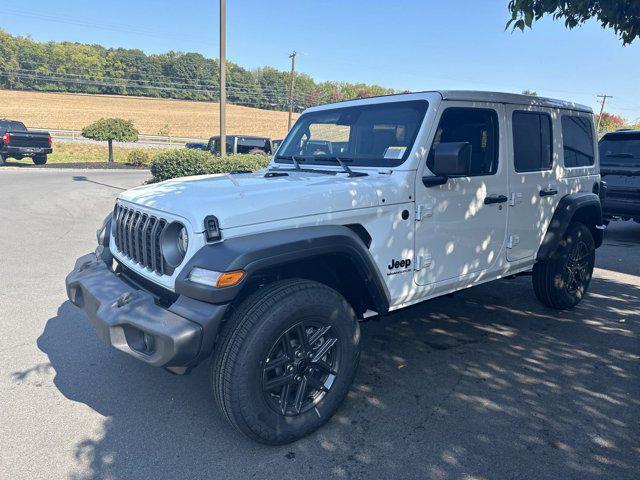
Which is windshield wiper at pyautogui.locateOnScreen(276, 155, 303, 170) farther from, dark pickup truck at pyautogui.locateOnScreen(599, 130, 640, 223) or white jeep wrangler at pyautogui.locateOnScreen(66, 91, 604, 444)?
dark pickup truck at pyautogui.locateOnScreen(599, 130, 640, 223)

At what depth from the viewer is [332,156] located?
12.1 ft

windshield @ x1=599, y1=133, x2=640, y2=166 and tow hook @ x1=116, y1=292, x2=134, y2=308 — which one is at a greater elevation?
windshield @ x1=599, y1=133, x2=640, y2=166

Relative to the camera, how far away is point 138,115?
63969 millimetres

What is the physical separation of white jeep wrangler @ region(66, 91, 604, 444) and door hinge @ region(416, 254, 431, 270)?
1 cm

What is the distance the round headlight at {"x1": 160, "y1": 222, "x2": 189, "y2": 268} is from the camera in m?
2.55

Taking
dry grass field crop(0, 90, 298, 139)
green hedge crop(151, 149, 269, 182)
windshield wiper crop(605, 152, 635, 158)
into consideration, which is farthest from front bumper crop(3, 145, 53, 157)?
dry grass field crop(0, 90, 298, 139)

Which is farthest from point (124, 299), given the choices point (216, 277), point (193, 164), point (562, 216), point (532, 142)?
point (193, 164)

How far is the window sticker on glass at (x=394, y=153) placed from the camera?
321 centimetres

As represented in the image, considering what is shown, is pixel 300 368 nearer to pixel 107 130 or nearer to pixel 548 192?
pixel 548 192

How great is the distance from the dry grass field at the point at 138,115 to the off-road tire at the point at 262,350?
165 feet

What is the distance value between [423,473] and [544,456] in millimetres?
726

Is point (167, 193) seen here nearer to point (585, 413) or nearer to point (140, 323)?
point (140, 323)

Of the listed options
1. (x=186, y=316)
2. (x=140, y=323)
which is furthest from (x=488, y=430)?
(x=140, y=323)

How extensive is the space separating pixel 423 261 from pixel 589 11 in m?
3.40
